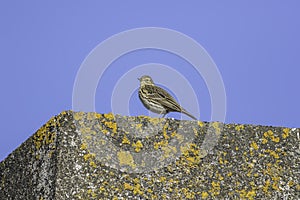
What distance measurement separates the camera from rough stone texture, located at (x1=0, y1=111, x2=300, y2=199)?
3455mm

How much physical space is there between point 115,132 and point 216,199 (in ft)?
2.67

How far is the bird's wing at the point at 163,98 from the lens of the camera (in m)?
6.69

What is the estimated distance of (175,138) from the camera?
377 cm

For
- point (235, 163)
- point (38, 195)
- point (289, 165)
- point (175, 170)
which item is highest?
point (289, 165)

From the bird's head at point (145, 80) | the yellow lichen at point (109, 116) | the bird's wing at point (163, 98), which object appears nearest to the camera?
the yellow lichen at point (109, 116)

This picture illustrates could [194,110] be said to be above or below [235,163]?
above

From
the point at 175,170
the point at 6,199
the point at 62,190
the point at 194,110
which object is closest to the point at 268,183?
the point at 175,170

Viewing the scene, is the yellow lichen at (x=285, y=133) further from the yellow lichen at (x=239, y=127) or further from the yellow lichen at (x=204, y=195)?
the yellow lichen at (x=204, y=195)

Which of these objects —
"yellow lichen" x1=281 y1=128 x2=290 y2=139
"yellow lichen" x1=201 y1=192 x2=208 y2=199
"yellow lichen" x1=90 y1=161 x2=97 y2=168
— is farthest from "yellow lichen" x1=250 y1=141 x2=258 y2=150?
"yellow lichen" x1=90 y1=161 x2=97 y2=168

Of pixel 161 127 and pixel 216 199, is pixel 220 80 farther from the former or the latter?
pixel 216 199

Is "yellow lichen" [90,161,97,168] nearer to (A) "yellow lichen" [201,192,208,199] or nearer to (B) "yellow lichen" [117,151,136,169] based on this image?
(B) "yellow lichen" [117,151,136,169]

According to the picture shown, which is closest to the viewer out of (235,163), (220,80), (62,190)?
(62,190)

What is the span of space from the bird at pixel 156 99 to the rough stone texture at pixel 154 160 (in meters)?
2.59

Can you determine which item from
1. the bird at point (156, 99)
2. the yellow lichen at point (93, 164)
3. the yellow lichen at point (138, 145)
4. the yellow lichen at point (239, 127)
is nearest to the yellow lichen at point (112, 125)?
the yellow lichen at point (138, 145)
